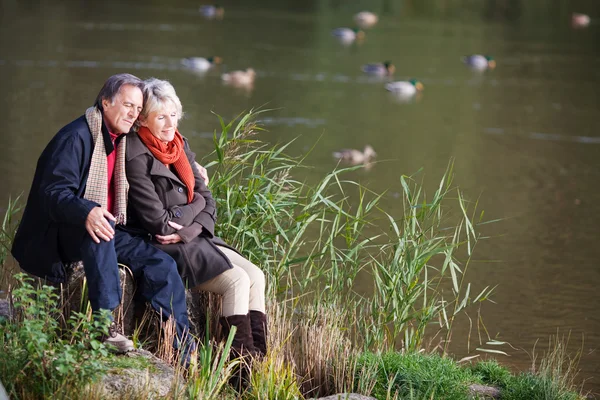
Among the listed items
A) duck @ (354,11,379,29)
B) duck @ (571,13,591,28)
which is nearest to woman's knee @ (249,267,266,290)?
duck @ (354,11,379,29)

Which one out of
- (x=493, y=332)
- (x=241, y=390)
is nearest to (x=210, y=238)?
(x=241, y=390)

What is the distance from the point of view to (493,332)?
5.98m

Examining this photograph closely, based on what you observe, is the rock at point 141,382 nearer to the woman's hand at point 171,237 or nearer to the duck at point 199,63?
the woman's hand at point 171,237

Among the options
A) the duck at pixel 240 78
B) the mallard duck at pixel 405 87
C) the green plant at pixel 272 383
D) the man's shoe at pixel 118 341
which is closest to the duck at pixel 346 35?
the mallard duck at pixel 405 87

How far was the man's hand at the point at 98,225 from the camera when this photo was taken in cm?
361

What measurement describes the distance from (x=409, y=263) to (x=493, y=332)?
1.53 m

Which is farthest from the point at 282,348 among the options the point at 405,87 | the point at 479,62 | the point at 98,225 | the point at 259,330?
the point at 479,62

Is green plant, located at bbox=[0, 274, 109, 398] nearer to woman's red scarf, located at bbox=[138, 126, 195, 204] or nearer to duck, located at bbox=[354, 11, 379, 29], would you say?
woman's red scarf, located at bbox=[138, 126, 195, 204]

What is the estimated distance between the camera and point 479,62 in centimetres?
1702

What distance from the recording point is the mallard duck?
14.7 metres

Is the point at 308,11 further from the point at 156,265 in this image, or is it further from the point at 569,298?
the point at 156,265

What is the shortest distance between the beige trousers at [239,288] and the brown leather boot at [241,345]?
→ 28 mm

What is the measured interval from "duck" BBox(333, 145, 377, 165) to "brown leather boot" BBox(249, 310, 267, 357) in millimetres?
6050

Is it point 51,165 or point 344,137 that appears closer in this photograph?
point 51,165
